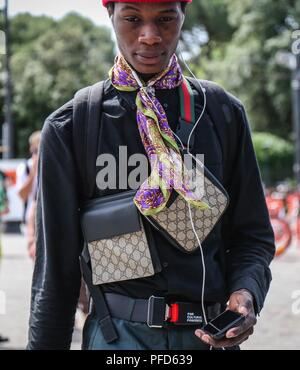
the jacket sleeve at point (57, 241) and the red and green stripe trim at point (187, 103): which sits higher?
the red and green stripe trim at point (187, 103)

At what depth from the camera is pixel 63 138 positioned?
228cm

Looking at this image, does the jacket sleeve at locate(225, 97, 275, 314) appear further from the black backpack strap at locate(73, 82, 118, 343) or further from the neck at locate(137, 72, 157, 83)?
the black backpack strap at locate(73, 82, 118, 343)

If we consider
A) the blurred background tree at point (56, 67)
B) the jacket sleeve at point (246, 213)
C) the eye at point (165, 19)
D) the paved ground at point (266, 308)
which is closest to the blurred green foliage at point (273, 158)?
the blurred background tree at point (56, 67)

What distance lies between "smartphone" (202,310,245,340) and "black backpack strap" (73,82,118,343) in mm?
303

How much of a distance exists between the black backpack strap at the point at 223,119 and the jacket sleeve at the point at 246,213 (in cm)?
2

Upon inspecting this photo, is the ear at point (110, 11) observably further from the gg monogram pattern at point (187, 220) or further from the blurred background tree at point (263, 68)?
the blurred background tree at point (263, 68)

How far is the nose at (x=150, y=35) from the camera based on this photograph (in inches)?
87.4

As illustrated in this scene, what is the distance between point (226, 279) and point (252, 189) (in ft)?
0.94

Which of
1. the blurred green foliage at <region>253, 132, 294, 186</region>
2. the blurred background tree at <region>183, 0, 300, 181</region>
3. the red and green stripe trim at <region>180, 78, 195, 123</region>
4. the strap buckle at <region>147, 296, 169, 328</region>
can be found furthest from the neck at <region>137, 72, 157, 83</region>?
the blurred background tree at <region>183, 0, 300, 181</region>

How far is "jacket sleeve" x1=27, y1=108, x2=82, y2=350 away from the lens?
2287 millimetres

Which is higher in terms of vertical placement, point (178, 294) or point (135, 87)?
point (135, 87)

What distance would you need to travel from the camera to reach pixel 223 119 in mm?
2389

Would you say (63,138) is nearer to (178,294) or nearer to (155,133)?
(155,133)

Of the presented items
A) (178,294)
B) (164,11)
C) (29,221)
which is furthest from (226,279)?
(29,221)
